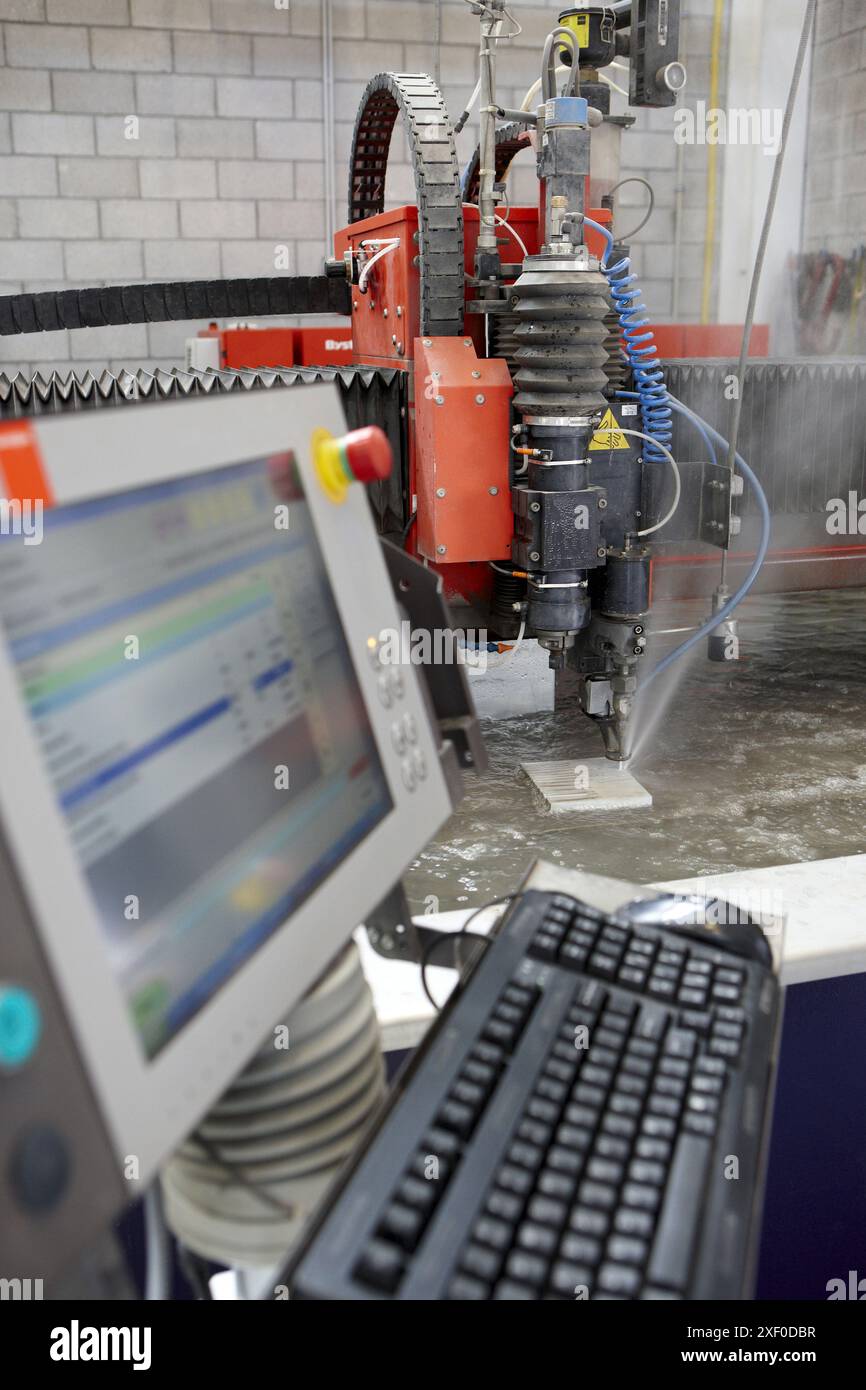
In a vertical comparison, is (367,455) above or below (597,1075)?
above

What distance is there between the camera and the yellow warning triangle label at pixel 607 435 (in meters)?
2.29

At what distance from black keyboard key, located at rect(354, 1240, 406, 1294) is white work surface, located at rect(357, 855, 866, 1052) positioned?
12.1 inches

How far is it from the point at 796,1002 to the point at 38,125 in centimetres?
496

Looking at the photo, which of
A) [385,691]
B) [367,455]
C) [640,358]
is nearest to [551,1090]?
[385,691]

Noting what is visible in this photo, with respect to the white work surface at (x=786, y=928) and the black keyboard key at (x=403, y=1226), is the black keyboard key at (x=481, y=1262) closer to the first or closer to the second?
the black keyboard key at (x=403, y=1226)

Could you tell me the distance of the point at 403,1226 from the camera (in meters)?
0.47

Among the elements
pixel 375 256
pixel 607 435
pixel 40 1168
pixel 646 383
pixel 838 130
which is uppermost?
pixel 838 130

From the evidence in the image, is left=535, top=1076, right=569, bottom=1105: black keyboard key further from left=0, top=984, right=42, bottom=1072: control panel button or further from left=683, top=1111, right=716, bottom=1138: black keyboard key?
left=0, top=984, right=42, bottom=1072: control panel button

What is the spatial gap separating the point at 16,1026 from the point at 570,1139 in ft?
0.93

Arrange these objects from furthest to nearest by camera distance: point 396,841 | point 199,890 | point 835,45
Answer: point 835,45 → point 396,841 → point 199,890

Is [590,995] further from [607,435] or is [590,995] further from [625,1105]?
[607,435]

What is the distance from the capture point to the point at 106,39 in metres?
4.71

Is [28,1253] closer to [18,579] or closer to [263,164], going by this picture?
[18,579]

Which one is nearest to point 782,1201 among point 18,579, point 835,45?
point 18,579
